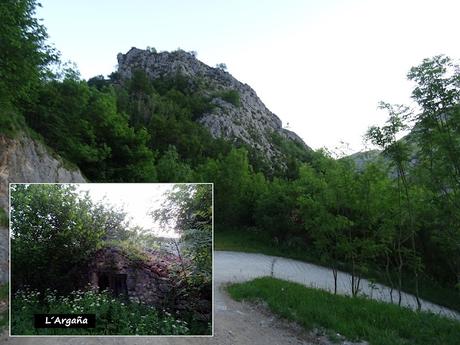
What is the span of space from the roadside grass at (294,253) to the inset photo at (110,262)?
968 centimetres

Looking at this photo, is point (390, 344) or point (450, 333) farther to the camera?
point (450, 333)

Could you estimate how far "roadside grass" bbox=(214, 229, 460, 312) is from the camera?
1402 cm

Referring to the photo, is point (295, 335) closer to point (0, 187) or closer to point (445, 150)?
point (445, 150)

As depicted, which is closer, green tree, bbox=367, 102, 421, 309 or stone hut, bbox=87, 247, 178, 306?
stone hut, bbox=87, 247, 178, 306

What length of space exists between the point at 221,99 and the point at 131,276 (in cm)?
8117

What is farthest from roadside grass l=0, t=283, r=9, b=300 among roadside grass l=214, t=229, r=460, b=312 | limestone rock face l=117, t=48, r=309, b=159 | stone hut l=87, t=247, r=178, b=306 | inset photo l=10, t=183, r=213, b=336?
limestone rock face l=117, t=48, r=309, b=159

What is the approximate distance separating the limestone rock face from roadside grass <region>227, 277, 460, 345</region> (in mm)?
61126

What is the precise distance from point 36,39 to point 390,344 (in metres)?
14.0

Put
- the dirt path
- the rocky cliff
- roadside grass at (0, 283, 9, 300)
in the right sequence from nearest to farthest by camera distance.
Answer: the dirt path < roadside grass at (0, 283, 9, 300) < the rocky cliff

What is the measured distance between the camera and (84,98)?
803 inches

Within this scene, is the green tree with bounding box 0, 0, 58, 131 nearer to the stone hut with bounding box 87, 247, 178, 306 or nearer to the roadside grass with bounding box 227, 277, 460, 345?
the roadside grass with bounding box 227, 277, 460, 345

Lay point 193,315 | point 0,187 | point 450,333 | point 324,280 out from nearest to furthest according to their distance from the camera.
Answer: point 193,315 < point 450,333 < point 0,187 < point 324,280

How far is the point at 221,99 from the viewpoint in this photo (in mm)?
83312

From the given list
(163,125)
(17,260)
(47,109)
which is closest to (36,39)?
Answer: (47,109)
